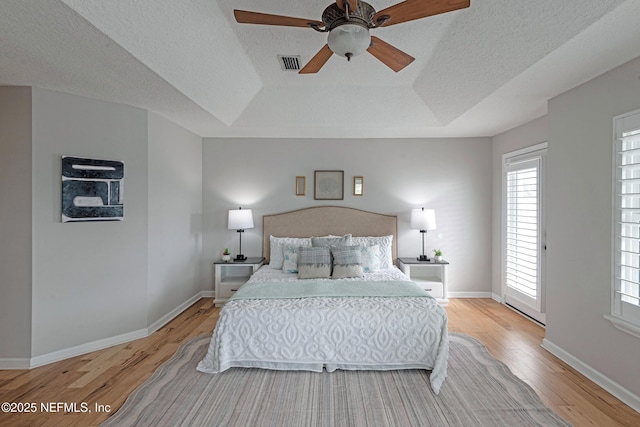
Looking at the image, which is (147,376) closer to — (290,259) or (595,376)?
(290,259)

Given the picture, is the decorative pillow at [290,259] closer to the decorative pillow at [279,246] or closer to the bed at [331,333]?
the decorative pillow at [279,246]

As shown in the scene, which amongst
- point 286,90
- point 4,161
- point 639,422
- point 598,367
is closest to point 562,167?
point 598,367

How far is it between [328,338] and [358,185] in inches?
107

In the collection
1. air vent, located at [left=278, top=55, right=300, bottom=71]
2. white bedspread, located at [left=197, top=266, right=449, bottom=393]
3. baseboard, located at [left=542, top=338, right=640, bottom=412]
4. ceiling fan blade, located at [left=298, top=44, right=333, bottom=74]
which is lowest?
baseboard, located at [left=542, top=338, right=640, bottom=412]

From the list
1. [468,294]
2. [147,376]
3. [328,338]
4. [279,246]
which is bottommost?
[147,376]

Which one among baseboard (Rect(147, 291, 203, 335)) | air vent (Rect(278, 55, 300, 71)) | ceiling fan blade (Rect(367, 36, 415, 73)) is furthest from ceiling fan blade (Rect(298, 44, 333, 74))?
baseboard (Rect(147, 291, 203, 335))

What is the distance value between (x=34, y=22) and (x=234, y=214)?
2901 mm

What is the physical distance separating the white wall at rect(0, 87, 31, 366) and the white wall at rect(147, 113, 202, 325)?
1017 mm

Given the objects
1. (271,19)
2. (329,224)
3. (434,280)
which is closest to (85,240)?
(271,19)

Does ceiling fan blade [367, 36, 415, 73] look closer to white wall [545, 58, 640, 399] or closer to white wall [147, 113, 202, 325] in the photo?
white wall [545, 58, 640, 399]

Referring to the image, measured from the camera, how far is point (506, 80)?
2.68m

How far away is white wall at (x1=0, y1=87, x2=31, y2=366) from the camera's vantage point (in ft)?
9.09

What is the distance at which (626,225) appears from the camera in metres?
2.30

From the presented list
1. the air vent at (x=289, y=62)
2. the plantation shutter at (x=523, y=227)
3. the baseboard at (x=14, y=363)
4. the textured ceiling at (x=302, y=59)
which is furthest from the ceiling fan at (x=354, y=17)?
the baseboard at (x=14, y=363)
